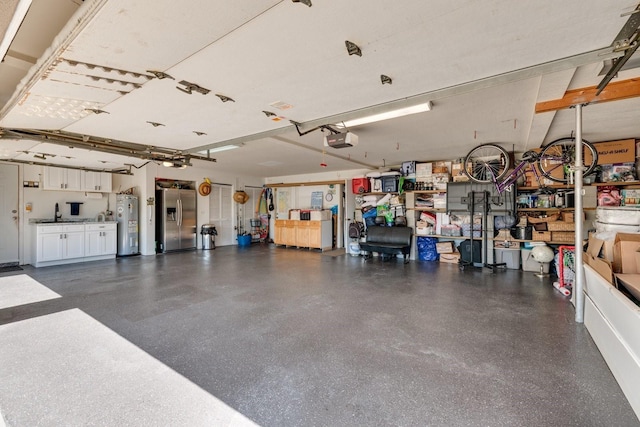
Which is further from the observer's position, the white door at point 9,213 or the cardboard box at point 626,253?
the white door at point 9,213

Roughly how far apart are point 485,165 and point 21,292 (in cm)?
824

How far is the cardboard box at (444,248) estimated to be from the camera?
264 inches

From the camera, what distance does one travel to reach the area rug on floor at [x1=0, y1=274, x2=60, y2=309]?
12.5 ft

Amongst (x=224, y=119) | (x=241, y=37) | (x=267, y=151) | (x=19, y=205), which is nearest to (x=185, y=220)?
(x=19, y=205)

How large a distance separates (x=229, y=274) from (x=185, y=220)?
3.94 m

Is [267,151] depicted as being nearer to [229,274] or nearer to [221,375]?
[229,274]

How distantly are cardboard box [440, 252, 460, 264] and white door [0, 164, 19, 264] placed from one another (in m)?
9.75

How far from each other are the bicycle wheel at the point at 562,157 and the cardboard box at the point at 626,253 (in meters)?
1.27

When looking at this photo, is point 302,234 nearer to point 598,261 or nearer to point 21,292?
point 21,292

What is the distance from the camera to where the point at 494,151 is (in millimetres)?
5668

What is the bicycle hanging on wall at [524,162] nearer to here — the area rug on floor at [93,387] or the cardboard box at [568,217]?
the cardboard box at [568,217]

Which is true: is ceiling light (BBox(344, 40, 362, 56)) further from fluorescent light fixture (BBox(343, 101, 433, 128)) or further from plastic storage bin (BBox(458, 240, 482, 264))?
plastic storage bin (BBox(458, 240, 482, 264))

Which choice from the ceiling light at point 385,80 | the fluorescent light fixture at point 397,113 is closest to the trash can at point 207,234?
the fluorescent light fixture at point 397,113

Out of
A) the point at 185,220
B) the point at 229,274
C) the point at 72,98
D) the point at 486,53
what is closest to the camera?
the point at 486,53
